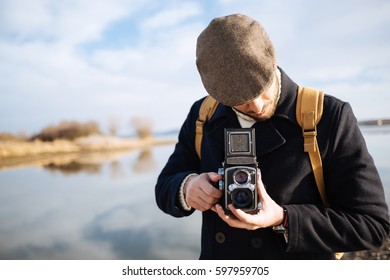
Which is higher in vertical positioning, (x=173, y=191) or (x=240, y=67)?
(x=240, y=67)

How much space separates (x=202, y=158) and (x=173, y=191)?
129 millimetres

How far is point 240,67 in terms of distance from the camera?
2.58ft

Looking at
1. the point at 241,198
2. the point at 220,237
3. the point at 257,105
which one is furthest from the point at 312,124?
the point at 220,237

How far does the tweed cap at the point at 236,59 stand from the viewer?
0.79 m

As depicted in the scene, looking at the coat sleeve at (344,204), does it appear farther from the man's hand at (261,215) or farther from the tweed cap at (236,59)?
the tweed cap at (236,59)

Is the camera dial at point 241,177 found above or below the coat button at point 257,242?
above

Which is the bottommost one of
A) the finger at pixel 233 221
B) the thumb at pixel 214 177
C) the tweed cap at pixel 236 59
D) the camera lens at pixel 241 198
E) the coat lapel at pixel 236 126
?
the finger at pixel 233 221

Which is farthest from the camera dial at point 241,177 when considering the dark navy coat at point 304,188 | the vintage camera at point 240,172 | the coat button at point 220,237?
the coat button at point 220,237

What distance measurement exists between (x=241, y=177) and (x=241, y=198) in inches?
2.0

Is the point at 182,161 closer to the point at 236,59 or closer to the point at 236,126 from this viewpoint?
the point at 236,126

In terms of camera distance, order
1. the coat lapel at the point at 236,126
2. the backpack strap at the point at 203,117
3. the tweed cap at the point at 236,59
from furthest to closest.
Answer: the backpack strap at the point at 203,117 < the coat lapel at the point at 236,126 < the tweed cap at the point at 236,59
